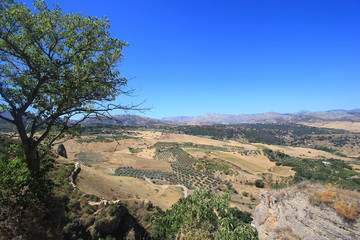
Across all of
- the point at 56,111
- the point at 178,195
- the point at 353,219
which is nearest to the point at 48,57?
the point at 56,111

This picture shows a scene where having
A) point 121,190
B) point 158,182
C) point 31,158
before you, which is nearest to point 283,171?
point 158,182

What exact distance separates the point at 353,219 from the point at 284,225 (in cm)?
598

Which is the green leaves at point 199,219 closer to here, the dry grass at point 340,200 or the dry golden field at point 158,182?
the dry golden field at point 158,182

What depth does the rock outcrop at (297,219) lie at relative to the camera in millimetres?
14813

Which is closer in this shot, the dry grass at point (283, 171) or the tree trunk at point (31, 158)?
the tree trunk at point (31, 158)

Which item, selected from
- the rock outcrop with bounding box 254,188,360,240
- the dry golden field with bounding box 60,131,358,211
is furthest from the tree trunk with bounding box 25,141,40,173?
the rock outcrop with bounding box 254,188,360,240

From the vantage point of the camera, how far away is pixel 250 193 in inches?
1999

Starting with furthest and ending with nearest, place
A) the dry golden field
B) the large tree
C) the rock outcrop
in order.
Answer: the dry golden field < the rock outcrop < the large tree

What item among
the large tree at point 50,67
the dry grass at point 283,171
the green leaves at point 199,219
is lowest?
the dry grass at point 283,171

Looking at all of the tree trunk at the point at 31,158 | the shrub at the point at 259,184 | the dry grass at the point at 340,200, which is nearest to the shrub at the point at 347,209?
the dry grass at the point at 340,200

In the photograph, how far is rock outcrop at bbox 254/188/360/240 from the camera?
1481 cm

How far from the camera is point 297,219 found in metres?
17.6

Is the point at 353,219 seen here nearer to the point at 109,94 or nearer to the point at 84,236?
the point at 109,94

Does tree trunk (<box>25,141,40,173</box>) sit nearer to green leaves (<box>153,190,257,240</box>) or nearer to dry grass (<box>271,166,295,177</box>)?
green leaves (<box>153,190,257,240</box>)
